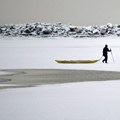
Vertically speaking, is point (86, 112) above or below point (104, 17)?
below

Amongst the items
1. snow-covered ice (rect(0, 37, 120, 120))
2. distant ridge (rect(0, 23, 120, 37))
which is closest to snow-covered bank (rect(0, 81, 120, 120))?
snow-covered ice (rect(0, 37, 120, 120))

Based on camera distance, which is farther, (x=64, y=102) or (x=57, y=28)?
(x=57, y=28)

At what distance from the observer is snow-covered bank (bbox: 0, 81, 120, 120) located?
16.0 feet

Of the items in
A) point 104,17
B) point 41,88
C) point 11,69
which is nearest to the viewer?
point 41,88

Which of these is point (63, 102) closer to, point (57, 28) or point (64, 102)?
point (64, 102)

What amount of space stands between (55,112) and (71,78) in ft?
11.2

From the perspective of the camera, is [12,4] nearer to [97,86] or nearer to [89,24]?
[89,24]

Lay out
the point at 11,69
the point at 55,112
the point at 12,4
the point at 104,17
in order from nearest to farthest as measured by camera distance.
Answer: the point at 55,112
the point at 11,69
the point at 12,4
the point at 104,17

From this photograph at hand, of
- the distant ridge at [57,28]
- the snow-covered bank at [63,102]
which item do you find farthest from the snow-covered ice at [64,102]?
the distant ridge at [57,28]

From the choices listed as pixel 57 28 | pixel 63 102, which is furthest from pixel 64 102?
pixel 57 28

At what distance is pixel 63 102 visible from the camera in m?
5.66

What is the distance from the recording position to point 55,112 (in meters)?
5.03

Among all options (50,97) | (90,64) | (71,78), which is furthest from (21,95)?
(90,64)

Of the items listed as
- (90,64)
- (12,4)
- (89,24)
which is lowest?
(90,64)
